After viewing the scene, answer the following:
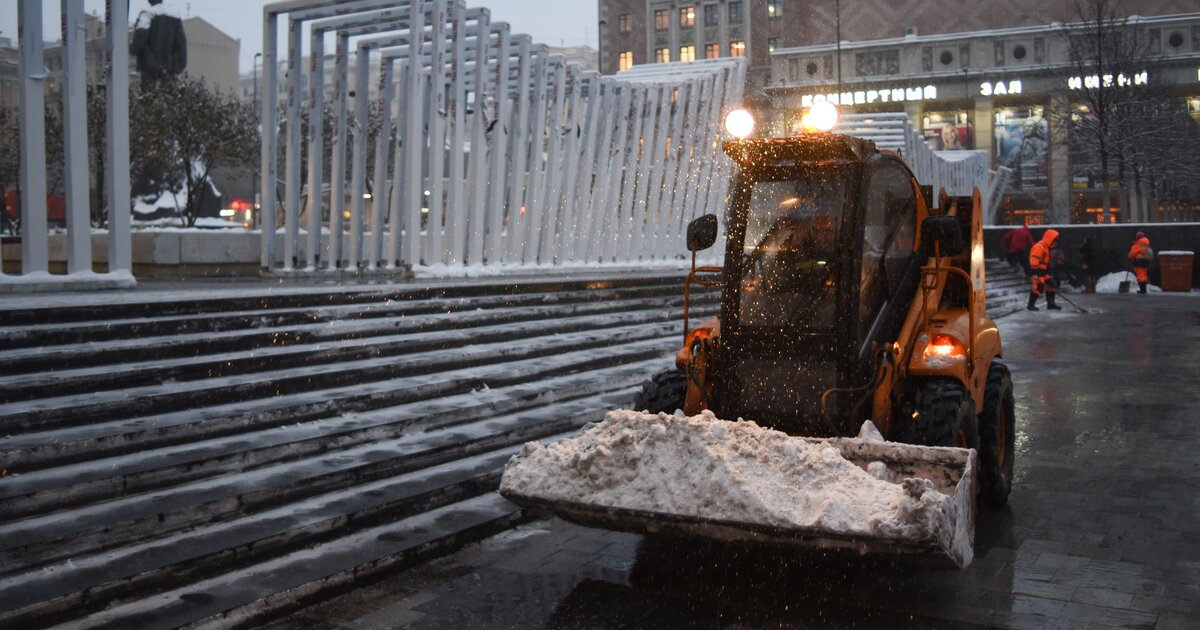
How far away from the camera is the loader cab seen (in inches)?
231

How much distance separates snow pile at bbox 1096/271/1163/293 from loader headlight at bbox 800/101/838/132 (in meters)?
26.5

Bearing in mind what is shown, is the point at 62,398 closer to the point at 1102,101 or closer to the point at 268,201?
the point at 268,201

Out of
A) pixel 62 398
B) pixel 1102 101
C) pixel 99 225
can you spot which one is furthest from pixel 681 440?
pixel 1102 101

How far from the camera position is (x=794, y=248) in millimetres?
6008

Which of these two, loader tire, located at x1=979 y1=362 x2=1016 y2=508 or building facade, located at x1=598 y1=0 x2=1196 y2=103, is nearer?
loader tire, located at x1=979 y1=362 x2=1016 y2=508

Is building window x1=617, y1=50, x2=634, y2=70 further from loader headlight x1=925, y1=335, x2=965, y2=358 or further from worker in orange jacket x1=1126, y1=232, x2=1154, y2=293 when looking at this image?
loader headlight x1=925, y1=335, x2=965, y2=358

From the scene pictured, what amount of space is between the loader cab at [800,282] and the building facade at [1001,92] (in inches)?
2116

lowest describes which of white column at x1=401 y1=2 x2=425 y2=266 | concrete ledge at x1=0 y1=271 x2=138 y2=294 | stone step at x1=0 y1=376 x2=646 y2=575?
stone step at x1=0 y1=376 x2=646 y2=575

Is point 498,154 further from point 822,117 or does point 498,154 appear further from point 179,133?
point 179,133

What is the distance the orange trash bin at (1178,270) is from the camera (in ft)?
94.9

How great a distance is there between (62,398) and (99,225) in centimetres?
2341

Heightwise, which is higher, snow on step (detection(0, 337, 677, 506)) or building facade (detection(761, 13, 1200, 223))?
building facade (detection(761, 13, 1200, 223))

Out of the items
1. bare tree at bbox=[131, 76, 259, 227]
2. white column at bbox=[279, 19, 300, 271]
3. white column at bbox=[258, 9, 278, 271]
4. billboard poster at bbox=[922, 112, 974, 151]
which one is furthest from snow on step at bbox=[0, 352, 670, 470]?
billboard poster at bbox=[922, 112, 974, 151]

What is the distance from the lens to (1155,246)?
30.8 metres
